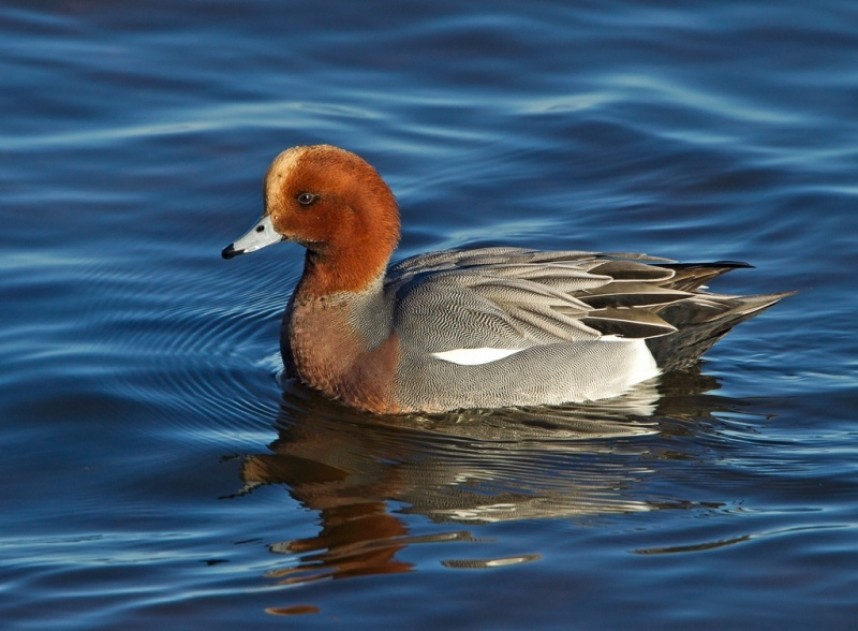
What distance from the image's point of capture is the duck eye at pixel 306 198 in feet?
24.2

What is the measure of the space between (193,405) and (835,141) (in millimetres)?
5251

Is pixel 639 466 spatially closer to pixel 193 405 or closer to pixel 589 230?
pixel 193 405

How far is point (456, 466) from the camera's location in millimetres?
6609

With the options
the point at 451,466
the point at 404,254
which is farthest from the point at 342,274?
the point at 404,254

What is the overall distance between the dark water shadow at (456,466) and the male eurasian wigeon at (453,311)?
0.47 feet

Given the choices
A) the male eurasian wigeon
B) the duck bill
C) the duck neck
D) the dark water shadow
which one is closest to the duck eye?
the male eurasian wigeon

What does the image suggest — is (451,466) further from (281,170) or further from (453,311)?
(281,170)

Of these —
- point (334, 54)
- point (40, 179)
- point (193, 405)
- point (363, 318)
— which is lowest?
point (193, 405)

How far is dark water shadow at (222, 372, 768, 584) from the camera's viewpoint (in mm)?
5902

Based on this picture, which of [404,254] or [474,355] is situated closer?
[474,355]

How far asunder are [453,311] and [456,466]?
93 centimetres

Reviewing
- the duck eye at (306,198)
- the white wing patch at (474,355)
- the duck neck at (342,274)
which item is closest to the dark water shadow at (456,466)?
the white wing patch at (474,355)

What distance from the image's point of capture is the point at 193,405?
7.34 meters

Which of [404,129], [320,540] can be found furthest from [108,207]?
[320,540]
